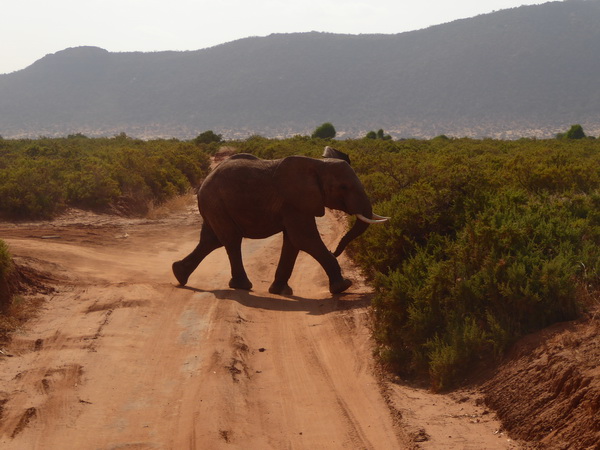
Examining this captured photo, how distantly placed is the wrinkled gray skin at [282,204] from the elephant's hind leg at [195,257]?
0.02m

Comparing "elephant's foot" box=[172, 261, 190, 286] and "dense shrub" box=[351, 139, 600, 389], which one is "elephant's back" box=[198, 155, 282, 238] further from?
"dense shrub" box=[351, 139, 600, 389]

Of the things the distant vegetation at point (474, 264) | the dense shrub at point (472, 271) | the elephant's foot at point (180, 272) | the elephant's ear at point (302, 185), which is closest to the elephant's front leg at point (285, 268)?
the elephant's ear at point (302, 185)

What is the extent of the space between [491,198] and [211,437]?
6499mm

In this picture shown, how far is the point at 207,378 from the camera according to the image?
8.47m

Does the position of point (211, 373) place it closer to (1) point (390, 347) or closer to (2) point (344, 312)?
(1) point (390, 347)

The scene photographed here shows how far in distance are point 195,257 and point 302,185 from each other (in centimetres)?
271

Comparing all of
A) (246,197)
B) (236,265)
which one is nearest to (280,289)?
(236,265)

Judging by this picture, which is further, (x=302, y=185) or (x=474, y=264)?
(x=302, y=185)

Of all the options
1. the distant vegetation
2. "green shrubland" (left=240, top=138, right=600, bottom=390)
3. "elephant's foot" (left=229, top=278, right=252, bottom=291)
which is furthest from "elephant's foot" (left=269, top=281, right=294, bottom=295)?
"green shrubland" (left=240, top=138, right=600, bottom=390)

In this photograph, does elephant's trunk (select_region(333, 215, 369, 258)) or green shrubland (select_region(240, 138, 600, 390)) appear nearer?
green shrubland (select_region(240, 138, 600, 390))

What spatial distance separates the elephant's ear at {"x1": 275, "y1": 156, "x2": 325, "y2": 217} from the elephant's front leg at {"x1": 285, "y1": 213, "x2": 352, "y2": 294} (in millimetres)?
187

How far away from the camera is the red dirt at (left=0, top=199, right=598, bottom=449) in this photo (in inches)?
282

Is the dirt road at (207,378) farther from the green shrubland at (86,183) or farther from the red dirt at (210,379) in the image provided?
the green shrubland at (86,183)

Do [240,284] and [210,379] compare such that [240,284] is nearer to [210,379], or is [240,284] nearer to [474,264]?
[210,379]
